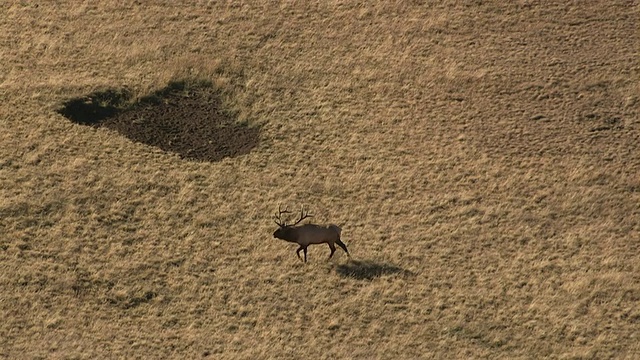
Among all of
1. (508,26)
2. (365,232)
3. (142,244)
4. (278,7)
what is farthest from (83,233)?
(508,26)

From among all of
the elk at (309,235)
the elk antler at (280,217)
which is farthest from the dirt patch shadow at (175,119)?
the elk at (309,235)

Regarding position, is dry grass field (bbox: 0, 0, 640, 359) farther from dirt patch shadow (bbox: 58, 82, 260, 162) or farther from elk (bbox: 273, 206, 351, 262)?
elk (bbox: 273, 206, 351, 262)

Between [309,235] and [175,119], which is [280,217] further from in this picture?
[175,119]

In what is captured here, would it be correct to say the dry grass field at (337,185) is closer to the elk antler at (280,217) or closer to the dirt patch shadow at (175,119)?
the elk antler at (280,217)

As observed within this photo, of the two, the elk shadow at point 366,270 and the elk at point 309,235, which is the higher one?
the elk at point 309,235

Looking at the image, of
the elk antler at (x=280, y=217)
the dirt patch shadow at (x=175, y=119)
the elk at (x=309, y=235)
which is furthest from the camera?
the dirt patch shadow at (x=175, y=119)
